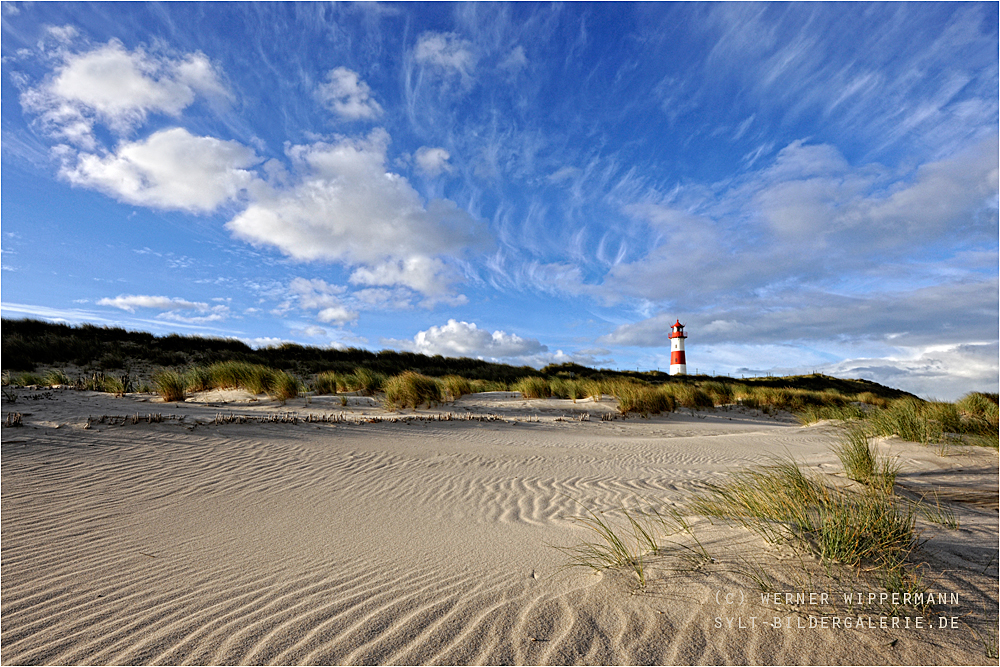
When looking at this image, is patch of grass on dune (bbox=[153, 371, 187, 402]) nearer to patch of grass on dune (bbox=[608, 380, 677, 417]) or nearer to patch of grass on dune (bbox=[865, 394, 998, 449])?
patch of grass on dune (bbox=[608, 380, 677, 417])

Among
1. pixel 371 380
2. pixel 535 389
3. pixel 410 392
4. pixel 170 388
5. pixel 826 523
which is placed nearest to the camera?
pixel 826 523

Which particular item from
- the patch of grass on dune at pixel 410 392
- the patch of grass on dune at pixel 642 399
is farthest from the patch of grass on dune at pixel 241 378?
the patch of grass on dune at pixel 642 399

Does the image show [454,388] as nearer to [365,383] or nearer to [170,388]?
[365,383]

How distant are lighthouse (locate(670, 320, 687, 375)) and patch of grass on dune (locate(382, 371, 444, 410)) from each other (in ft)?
93.9

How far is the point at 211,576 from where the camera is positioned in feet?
11.7

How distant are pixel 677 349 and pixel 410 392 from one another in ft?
103

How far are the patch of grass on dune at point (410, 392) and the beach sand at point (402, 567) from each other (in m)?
5.99

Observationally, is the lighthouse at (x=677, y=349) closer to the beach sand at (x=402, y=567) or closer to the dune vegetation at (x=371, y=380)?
the dune vegetation at (x=371, y=380)

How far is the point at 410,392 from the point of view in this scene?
1482 centimetres

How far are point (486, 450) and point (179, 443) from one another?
17.7 feet

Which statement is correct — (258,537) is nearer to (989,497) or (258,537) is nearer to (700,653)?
(700,653)

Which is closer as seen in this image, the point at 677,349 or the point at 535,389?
the point at 535,389

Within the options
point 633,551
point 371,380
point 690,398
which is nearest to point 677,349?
point 690,398

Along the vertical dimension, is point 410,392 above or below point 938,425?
above
